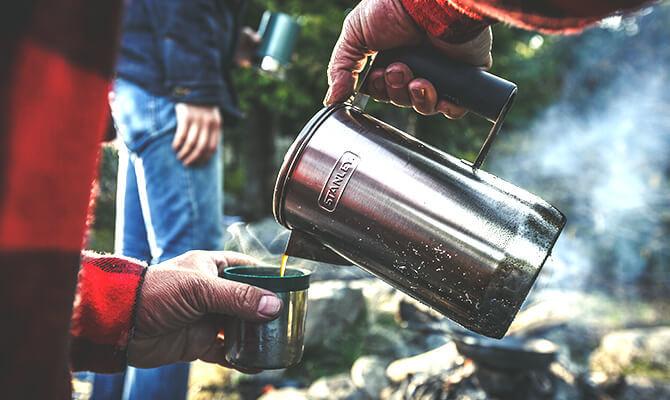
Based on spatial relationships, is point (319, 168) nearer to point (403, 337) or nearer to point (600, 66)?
point (403, 337)

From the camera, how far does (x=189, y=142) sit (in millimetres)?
2236

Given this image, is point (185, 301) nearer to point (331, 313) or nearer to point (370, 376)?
point (370, 376)

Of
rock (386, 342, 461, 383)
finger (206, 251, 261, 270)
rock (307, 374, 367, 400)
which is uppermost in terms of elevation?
finger (206, 251, 261, 270)

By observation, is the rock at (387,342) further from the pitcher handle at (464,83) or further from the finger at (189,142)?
the pitcher handle at (464,83)

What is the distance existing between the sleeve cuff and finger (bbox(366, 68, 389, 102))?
7.2 inches

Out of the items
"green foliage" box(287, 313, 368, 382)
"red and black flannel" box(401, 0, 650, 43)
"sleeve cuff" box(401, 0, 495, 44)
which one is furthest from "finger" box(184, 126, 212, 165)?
"green foliage" box(287, 313, 368, 382)

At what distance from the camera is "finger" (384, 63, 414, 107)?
1.40 meters

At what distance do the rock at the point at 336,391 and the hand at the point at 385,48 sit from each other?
2024mm

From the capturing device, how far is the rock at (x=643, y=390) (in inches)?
130

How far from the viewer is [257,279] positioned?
1.35 metres

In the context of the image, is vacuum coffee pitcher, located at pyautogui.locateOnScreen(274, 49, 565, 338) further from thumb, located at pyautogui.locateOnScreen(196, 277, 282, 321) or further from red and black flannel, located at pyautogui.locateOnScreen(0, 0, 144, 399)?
red and black flannel, located at pyautogui.locateOnScreen(0, 0, 144, 399)

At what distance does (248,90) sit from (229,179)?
14.6ft

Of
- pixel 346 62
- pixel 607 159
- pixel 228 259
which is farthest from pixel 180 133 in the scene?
pixel 607 159

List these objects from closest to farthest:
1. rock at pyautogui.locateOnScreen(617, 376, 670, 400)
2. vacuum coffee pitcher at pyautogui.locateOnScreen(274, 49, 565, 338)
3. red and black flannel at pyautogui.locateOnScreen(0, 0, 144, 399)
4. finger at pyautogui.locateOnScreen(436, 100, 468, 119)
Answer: red and black flannel at pyautogui.locateOnScreen(0, 0, 144, 399) → vacuum coffee pitcher at pyautogui.locateOnScreen(274, 49, 565, 338) → finger at pyautogui.locateOnScreen(436, 100, 468, 119) → rock at pyautogui.locateOnScreen(617, 376, 670, 400)
